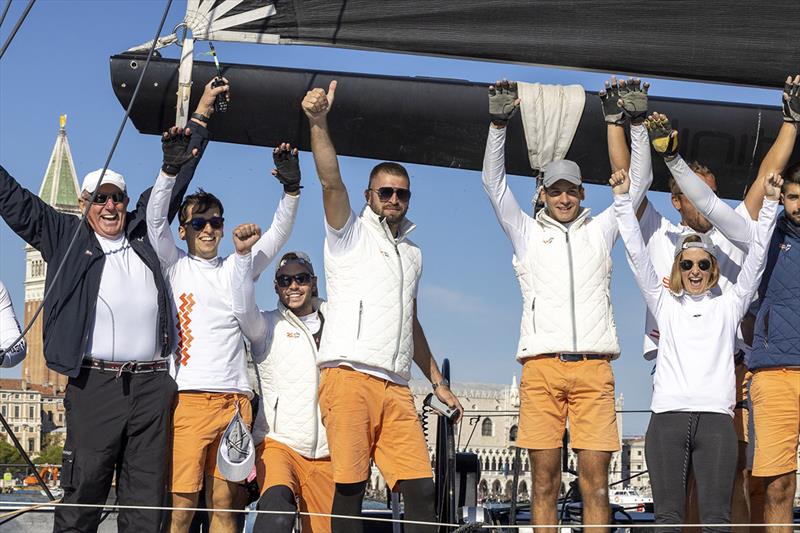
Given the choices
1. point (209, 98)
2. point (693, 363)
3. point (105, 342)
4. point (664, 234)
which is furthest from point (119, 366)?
point (664, 234)

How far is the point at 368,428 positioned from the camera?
11.1 feet

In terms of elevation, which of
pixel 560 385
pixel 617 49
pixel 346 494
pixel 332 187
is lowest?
pixel 346 494

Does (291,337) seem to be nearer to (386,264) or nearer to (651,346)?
(386,264)

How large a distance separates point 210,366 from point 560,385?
39.9 inches

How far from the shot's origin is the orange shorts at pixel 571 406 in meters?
3.35

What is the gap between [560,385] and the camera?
3387 mm

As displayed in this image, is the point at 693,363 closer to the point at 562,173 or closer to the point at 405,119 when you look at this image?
the point at 562,173

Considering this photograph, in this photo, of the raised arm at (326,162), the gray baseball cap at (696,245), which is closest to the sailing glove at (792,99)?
the gray baseball cap at (696,245)

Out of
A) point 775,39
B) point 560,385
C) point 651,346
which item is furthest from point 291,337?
point 775,39

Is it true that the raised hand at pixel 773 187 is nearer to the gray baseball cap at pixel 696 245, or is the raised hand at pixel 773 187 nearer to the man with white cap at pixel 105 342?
the gray baseball cap at pixel 696 245

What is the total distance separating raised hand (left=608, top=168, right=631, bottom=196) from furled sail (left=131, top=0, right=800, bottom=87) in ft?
1.50

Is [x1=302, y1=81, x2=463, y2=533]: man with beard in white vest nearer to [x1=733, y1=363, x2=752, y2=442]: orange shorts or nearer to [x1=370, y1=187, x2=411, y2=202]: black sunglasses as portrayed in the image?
[x1=370, y1=187, x2=411, y2=202]: black sunglasses

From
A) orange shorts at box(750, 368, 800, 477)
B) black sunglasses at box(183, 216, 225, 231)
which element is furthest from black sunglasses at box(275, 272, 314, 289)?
orange shorts at box(750, 368, 800, 477)

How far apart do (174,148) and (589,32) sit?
1.34 m
